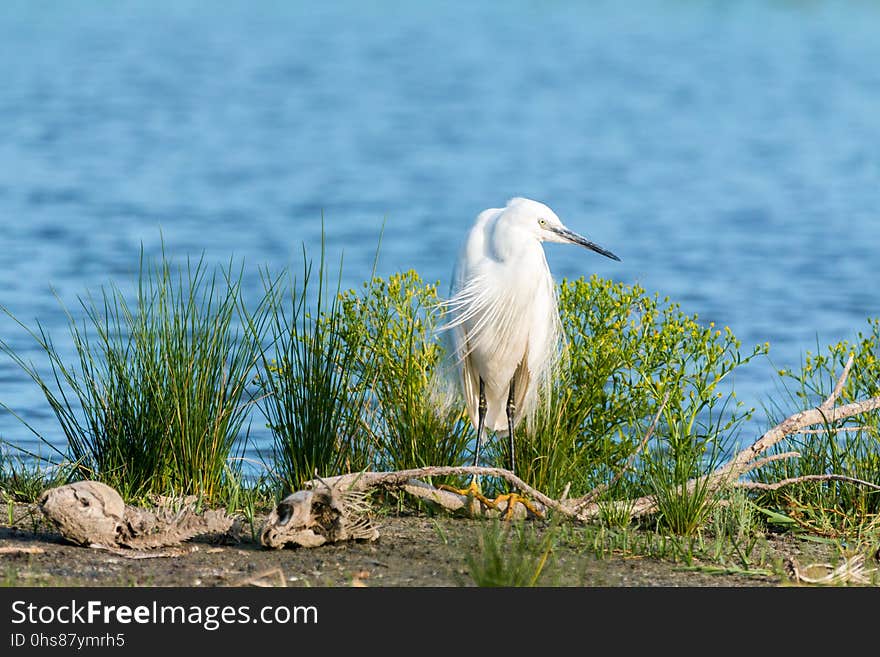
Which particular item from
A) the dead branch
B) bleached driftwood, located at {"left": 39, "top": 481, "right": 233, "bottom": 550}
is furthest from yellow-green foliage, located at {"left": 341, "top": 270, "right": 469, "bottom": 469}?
the dead branch

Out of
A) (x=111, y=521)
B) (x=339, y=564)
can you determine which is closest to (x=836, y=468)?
(x=339, y=564)

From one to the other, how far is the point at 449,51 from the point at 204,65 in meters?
7.52

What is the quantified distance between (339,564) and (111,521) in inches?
32.6

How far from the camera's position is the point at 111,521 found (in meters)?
4.97

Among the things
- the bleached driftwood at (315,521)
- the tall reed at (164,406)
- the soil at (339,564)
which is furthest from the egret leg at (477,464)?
the tall reed at (164,406)

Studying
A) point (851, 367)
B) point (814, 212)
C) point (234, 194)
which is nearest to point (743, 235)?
point (814, 212)

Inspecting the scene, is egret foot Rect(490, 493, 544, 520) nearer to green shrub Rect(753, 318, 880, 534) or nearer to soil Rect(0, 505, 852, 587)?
soil Rect(0, 505, 852, 587)

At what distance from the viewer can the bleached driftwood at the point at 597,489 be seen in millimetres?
5355

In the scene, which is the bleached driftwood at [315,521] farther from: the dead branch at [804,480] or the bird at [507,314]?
the dead branch at [804,480]

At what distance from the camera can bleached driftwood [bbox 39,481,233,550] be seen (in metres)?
4.92

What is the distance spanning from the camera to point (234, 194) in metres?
19.6

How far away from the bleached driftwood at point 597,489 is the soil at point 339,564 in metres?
0.20

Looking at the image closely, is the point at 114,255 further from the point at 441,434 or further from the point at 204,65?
the point at 204,65
